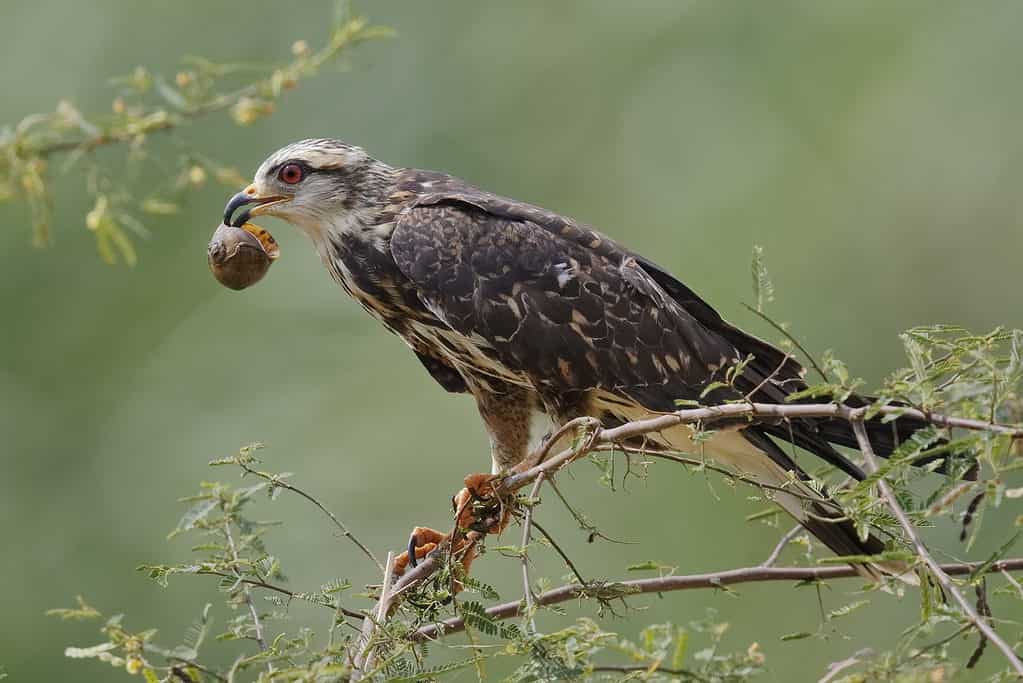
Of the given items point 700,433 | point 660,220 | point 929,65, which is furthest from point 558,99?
point 700,433

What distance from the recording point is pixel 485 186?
8.71 metres

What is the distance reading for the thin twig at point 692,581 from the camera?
2.59 m

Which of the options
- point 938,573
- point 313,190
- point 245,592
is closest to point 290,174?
point 313,190

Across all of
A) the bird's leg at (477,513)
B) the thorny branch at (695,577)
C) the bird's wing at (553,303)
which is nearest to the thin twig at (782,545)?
the thorny branch at (695,577)

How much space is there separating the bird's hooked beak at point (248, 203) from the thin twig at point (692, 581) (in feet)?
4.90

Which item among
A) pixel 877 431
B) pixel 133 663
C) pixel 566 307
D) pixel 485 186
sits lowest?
pixel 133 663

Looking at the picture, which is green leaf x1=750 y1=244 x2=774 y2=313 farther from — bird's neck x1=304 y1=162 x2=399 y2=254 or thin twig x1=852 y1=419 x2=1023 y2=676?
bird's neck x1=304 y1=162 x2=399 y2=254

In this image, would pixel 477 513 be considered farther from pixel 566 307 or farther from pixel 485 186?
pixel 485 186

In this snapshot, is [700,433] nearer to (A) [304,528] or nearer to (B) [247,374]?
(A) [304,528]

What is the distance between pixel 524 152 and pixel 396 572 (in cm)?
594

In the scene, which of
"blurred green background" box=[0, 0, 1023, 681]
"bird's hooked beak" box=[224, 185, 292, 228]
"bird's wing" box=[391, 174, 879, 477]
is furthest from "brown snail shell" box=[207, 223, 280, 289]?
"blurred green background" box=[0, 0, 1023, 681]

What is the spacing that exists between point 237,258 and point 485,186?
5111 mm

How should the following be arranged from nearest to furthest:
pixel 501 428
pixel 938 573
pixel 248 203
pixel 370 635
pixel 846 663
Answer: pixel 938 573, pixel 846 663, pixel 370 635, pixel 248 203, pixel 501 428

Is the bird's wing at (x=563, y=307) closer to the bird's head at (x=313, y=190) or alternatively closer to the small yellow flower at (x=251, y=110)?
the bird's head at (x=313, y=190)
